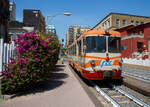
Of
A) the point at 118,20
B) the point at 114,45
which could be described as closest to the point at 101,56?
the point at 114,45

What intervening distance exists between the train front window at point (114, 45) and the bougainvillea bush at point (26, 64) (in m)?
3.47

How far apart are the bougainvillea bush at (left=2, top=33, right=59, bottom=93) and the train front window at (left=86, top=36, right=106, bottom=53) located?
234 cm

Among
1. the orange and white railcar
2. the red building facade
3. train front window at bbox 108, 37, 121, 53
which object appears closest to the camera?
the orange and white railcar

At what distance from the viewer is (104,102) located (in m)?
5.29

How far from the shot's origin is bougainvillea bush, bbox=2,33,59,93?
5.23 meters

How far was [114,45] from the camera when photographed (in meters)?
7.56

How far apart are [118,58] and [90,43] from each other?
1784 mm

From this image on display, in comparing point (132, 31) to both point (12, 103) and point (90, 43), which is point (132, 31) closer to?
point (90, 43)

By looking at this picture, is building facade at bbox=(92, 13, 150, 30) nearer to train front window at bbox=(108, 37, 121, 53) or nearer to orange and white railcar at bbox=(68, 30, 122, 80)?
train front window at bbox=(108, 37, 121, 53)

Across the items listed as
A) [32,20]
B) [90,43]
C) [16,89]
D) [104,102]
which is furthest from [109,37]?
[32,20]

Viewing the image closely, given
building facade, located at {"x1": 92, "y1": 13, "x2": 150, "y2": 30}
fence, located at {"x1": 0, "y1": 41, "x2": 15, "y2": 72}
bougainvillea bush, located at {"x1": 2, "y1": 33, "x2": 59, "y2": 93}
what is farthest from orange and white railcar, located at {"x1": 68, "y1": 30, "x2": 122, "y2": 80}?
building facade, located at {"x1": 92, "y1": 13, "x2": 150, "y2": 30}

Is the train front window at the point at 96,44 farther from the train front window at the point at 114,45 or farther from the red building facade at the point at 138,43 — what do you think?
the red building facade at the point at 138,43

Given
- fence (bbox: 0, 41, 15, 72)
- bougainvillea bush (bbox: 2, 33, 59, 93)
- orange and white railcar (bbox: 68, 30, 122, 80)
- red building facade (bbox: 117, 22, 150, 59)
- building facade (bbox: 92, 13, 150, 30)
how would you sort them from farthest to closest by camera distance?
building facade (bbox: 92, 13, 150, 30) < red building facade (bbox: 117, 22, 150, 59) < orange and white railcar (bbox: 68, 30, 122, 80) < fence (bbox: 0, 41, 15, 72) < bougainvillea bush (bbox: 2, 33, 59, 93)

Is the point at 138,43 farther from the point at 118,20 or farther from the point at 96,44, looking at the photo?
the point at 96,44
